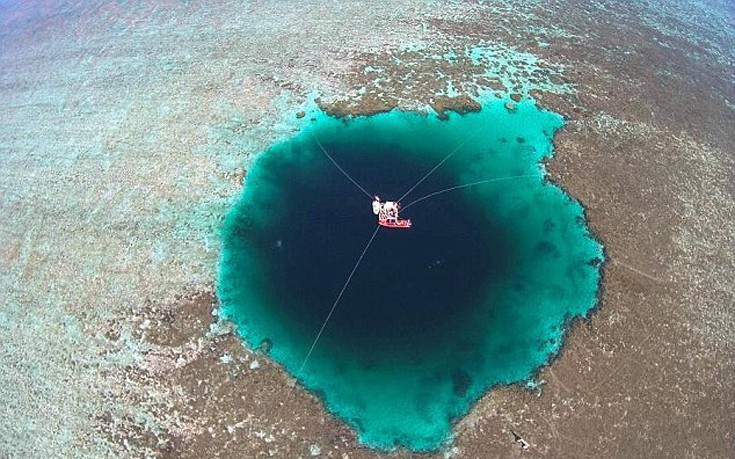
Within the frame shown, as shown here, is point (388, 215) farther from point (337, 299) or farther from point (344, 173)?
point (337, 299)

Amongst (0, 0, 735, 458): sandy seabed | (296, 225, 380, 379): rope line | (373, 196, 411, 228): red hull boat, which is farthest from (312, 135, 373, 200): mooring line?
(0, 0, 735, 458): sandy seabed

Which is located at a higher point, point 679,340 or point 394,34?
point 394,34

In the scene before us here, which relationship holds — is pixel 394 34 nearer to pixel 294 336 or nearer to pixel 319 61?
pixel 319 61

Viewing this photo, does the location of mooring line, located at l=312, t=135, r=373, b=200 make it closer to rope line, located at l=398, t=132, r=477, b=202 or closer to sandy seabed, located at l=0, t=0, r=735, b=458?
rope line, located at l=398, t=132, r=477, b=202

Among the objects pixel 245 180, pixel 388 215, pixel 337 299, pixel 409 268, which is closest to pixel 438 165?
pixel 388 215

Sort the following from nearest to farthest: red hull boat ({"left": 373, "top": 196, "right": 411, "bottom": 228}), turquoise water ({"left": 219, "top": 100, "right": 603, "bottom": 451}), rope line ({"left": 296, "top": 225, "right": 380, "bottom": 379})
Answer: turquoise water ({"left": 219, "top": 100, "right": 603, "bottom": 451})
rope line ({"left": 296, "top": 225, "right": 380, "bottom": 379})
red hull boat ({"left": 373, "top": 196, "right": 411, "bottom": 228})

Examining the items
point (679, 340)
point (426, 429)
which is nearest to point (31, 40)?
point (426, 429)
